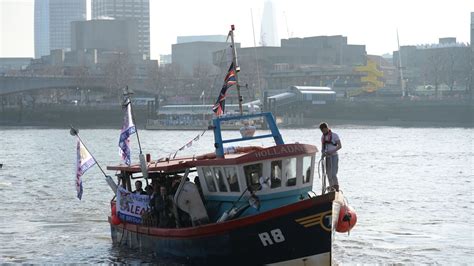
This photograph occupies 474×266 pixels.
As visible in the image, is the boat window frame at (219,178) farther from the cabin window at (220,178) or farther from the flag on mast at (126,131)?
the flag on mast at (126,131)

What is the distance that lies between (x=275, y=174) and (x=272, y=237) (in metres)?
2.03

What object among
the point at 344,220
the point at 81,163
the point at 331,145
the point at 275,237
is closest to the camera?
the point at 275,237

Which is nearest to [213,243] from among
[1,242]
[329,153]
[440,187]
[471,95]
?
[329,153]

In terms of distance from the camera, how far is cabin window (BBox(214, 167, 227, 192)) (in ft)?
102

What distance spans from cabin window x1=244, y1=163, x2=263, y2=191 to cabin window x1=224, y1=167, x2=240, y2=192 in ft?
1.27

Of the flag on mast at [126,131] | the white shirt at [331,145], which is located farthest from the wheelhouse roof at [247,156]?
the flag on mast at [126,131]

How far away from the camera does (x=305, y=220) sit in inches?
1147

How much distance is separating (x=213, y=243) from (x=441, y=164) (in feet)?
179

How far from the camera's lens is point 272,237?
96.6ft

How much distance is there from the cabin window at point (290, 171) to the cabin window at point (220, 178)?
1.87 meters

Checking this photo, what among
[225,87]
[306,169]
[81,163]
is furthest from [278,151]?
[81,163]

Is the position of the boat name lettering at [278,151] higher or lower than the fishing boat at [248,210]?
higher

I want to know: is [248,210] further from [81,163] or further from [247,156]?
[81,163]

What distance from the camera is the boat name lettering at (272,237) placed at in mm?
29328
